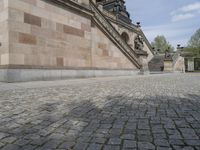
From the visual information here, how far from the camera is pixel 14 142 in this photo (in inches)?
103

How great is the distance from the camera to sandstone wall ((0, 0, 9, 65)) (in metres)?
9.20

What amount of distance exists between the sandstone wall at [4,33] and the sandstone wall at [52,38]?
0.54ft

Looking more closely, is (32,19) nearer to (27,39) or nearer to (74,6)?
(27,39)

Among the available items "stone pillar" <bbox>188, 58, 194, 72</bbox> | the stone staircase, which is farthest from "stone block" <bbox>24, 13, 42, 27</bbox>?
"stone pillar" <bbox>188, 58, 194, 72</bbox>

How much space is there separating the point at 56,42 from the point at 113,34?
19.1ft

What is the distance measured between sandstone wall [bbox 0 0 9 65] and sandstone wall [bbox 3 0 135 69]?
17cm

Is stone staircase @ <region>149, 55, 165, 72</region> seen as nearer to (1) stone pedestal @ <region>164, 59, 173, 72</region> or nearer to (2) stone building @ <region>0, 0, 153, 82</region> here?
(1) stone pedestal @ <region>164, 59, 173, 72</region>

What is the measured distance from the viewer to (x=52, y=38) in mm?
11234

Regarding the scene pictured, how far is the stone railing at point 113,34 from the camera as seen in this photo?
49.3 ft

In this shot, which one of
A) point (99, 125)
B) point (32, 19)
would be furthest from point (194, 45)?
point (99, 125)

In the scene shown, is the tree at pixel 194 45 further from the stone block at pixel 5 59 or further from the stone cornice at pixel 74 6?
the stone block at pixel 5 59

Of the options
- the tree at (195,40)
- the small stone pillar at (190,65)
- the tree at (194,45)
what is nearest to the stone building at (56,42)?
the small stone pillar at (190,65)

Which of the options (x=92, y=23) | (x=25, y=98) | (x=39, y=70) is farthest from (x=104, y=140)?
(x=92, y=23)

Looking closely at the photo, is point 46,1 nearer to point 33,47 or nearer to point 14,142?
point 33,47
